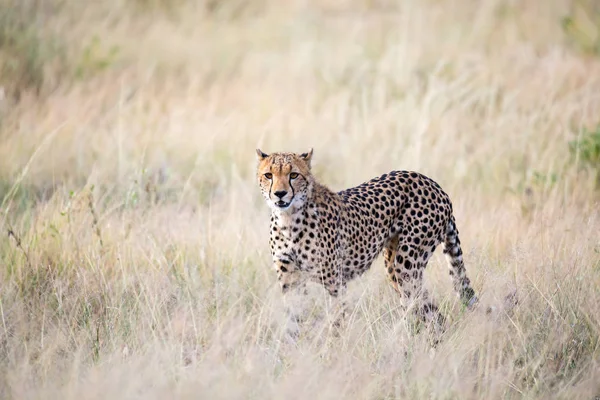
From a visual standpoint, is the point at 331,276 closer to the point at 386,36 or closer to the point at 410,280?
the point at 410,280

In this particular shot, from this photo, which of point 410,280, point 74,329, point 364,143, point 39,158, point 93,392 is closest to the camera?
point 93,392

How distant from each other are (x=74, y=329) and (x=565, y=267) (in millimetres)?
2529

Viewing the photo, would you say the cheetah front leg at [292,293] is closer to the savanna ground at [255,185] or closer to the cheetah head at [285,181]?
the savanna ground at [255,185]

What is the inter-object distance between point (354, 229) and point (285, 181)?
492mm

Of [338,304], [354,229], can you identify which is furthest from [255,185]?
[338,304]

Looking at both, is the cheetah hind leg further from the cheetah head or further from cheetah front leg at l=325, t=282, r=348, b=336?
the cheetah head

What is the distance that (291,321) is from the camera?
3893 mm

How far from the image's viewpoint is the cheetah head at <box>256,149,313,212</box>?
156 inches

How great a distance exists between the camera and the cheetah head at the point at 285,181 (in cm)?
397

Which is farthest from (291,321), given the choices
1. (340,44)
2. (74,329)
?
(340,44)

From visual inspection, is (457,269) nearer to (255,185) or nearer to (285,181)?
(285,181)

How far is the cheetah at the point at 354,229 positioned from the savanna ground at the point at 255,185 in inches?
5.2

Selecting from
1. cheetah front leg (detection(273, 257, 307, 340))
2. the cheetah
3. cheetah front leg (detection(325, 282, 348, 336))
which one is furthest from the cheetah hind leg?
cheetah front leg (detection(273, 257, 307, 340))

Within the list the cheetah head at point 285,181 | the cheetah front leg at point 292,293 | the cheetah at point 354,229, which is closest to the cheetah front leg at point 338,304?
the cheetah at point 354,229
